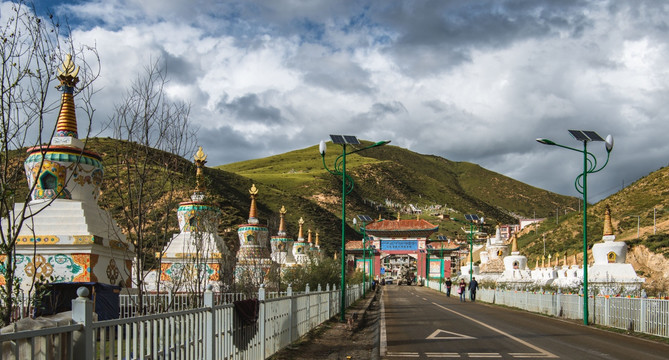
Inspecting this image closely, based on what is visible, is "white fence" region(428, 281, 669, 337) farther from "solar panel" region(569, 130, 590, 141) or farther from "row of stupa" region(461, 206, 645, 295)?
"solar panel" region(569, 130, 590, 141)

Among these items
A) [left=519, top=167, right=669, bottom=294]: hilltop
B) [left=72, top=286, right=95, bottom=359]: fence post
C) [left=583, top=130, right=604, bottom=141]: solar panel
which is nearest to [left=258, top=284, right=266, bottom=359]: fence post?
[left=72, top=286, right=95, bottom=359]: fence post

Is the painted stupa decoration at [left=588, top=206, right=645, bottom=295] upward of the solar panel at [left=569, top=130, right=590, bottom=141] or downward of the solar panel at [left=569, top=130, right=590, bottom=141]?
downward

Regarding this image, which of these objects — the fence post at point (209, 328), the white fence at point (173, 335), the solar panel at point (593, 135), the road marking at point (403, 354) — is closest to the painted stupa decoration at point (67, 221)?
the white fence at point (173, 335)

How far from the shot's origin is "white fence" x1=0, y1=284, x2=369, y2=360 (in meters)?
4.51

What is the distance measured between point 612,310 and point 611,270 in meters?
13.0

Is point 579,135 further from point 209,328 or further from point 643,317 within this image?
point 209,328

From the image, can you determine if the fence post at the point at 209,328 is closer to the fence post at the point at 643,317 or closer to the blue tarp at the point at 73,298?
the blue tarp at the point at 73,298

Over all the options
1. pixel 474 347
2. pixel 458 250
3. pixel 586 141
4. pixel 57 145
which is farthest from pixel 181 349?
pixel 458 250

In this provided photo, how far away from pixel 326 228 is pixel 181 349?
100231 millimetres

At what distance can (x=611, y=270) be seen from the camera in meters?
31.1

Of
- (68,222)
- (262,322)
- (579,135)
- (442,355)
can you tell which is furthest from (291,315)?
(579,135)

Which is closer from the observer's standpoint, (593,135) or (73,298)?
(73,298)

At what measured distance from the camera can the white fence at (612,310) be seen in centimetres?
1617

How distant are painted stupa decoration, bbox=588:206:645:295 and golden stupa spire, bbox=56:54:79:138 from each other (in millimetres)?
22928
